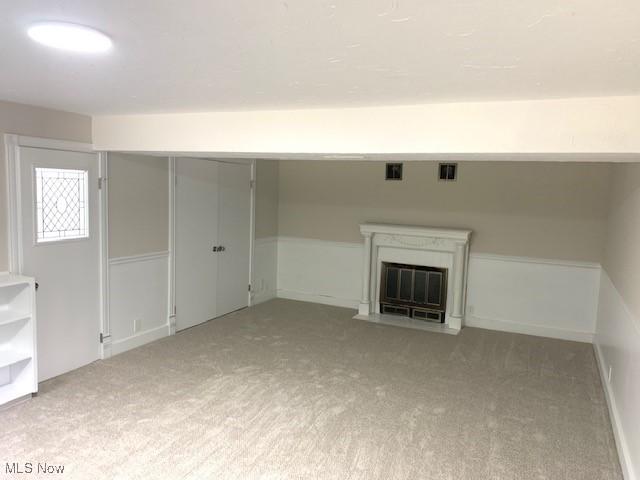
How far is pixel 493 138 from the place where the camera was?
7.93 ft

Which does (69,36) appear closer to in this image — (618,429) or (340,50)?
(340,50)

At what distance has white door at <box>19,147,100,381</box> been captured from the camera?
3475mm

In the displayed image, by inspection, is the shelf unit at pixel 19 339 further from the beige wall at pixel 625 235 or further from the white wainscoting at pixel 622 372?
the beige wall at pixel 625 235

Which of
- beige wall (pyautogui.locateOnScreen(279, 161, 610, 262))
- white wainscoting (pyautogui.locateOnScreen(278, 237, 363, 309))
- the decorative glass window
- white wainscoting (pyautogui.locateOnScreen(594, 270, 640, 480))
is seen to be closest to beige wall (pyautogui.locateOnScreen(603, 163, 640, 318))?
white wainscoting (pyautogui.locateOnScreen(594, 270, 640, 480))

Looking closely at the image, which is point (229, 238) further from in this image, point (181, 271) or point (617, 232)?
point (617, 232)

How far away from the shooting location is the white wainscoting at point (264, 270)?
6.25 m

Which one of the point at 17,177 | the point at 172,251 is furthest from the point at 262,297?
the point at 17,177

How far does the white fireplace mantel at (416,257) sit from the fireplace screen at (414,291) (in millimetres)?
76

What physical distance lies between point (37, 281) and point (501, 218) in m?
4.66

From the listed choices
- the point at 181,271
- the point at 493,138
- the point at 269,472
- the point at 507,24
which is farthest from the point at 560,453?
the point at 181,271

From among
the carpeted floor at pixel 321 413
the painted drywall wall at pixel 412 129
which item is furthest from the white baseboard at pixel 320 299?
the painted drywall wall at pixel 412 129

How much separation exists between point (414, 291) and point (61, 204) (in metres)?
4.00

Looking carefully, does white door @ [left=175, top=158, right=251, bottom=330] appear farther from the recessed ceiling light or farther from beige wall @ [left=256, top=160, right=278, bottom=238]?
the recessed ceiling light

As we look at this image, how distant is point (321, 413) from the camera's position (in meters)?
3.33
